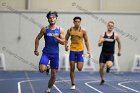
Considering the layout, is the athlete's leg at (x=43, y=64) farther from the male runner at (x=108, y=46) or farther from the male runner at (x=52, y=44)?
the male runner at (x=108, y=46)

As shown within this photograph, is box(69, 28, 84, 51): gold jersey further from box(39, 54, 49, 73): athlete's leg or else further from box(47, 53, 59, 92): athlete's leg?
box(39, 54, 49, 73): athlete's leg

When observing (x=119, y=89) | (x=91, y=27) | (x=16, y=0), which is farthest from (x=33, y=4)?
(x=119, y=89)

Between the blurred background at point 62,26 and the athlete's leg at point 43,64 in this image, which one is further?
the blurred background at point 62,26

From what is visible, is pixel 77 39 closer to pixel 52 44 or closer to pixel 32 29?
pixel 52 44

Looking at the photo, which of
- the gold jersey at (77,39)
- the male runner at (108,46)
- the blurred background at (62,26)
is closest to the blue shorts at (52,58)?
the gold jersey at (77,39)

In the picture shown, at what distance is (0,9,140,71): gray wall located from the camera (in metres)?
20.8

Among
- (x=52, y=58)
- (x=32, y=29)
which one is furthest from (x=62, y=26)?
(x=52, y=58)

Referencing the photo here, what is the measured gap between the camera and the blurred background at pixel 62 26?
2084cm

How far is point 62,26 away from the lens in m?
21.0

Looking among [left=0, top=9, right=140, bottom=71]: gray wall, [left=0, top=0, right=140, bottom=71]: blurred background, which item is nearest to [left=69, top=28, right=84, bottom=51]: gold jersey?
[left=0, top=0, right=140, bottom=71]: blurred background

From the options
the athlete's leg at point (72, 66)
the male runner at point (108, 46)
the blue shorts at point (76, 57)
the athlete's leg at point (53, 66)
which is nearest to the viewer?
the athlete's leg at point (53, 66)

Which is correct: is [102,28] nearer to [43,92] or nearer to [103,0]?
[103,0]

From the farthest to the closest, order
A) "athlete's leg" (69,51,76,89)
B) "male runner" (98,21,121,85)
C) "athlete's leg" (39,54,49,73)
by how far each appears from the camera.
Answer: "male runner" (98,21,121,85)
"athlete's leg" (69,51,76,89)
"athlete's leg" (39,54,49,73)

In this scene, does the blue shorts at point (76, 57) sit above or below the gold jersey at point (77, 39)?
below
